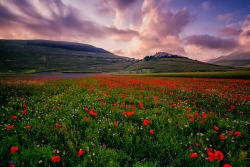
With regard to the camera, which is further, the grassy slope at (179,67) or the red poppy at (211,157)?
the grassy slope at (179,67)

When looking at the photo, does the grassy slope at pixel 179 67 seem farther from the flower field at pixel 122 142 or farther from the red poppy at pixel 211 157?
the red poppy at pixel 211 157

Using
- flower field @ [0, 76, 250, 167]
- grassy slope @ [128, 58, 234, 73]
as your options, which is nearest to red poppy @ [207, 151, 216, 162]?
flower field @ [0, 76, 250, 167]

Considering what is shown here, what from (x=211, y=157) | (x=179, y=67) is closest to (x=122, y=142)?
(x=211, y=157)

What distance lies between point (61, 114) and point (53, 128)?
1.13 m

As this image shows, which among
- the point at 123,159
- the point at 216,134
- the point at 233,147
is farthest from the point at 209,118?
the point at 123,159

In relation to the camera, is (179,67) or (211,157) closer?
(211,157)

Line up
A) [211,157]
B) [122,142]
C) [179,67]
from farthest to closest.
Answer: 1. [179,67]
2. [122,142]
3. [211,157]

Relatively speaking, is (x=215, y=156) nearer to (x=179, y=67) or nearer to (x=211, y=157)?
(x=211, y=157)

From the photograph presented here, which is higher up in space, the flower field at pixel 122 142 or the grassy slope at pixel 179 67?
the grassy slope at pixel 179 67

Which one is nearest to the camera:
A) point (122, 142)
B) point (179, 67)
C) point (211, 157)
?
point (211, 157)

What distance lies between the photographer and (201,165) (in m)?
3.32

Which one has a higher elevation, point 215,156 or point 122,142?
point 215,156

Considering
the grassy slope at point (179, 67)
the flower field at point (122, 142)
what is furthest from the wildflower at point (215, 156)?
the grassy slope at point (179, 67)

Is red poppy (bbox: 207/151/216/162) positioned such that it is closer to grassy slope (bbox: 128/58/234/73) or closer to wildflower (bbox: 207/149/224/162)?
wildflower (bbox: 207/149/224/162)
